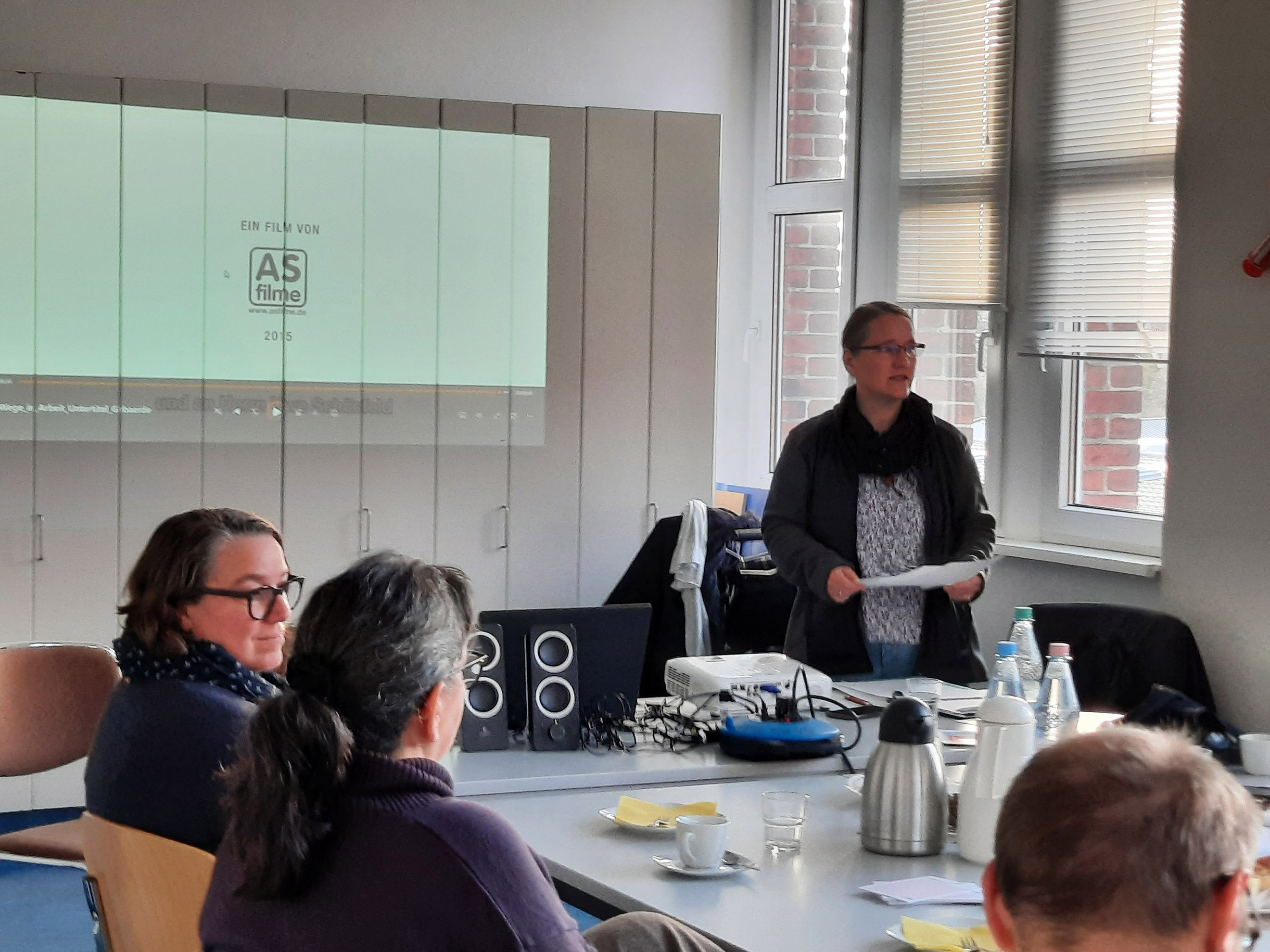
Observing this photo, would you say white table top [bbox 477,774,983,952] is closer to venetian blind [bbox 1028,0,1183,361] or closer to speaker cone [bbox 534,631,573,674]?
speaker cone [bbox 534,631,573,674]

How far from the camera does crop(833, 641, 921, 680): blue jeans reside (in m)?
3.60

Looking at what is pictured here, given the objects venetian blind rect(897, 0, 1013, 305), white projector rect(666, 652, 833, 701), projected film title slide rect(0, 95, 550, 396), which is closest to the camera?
white projector rect(666, 652, 833, 701)

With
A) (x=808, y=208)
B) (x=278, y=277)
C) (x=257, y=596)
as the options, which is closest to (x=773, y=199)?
(x=808, y=208)

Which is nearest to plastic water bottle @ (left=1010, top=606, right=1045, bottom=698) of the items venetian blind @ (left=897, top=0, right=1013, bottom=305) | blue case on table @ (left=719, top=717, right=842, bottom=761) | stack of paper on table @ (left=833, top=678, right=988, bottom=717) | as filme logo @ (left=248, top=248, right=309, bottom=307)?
stack of paper on table @ (left=833, top=678, right=988, bottom=717)

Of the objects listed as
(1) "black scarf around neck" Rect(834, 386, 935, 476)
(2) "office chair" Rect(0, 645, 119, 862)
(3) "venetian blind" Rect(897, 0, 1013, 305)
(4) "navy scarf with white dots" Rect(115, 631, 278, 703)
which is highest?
(3) "venetian blind" Rect(897, 0, 1013, 305)

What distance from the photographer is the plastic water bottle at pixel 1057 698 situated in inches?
116

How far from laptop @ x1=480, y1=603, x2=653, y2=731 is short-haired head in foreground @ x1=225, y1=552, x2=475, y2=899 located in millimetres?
1172

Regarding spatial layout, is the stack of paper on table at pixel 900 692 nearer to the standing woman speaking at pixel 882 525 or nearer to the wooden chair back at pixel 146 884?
the standing woman speaking at pixel 882 525

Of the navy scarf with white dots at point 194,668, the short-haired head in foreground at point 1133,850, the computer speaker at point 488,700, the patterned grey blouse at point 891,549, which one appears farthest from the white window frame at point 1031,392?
the short-haired head in foreground at point 1133,850

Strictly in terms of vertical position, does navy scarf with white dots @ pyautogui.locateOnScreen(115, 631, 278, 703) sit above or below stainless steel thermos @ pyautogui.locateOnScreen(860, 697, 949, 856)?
above

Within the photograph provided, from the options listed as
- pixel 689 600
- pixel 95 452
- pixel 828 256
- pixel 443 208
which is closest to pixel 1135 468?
pixel 689 600

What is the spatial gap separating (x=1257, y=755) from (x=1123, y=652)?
4.22 ft

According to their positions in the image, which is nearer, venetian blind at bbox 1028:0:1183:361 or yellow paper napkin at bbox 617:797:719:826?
yellow paper napkin at bbox 617:797:719:826

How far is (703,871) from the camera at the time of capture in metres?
2.14
